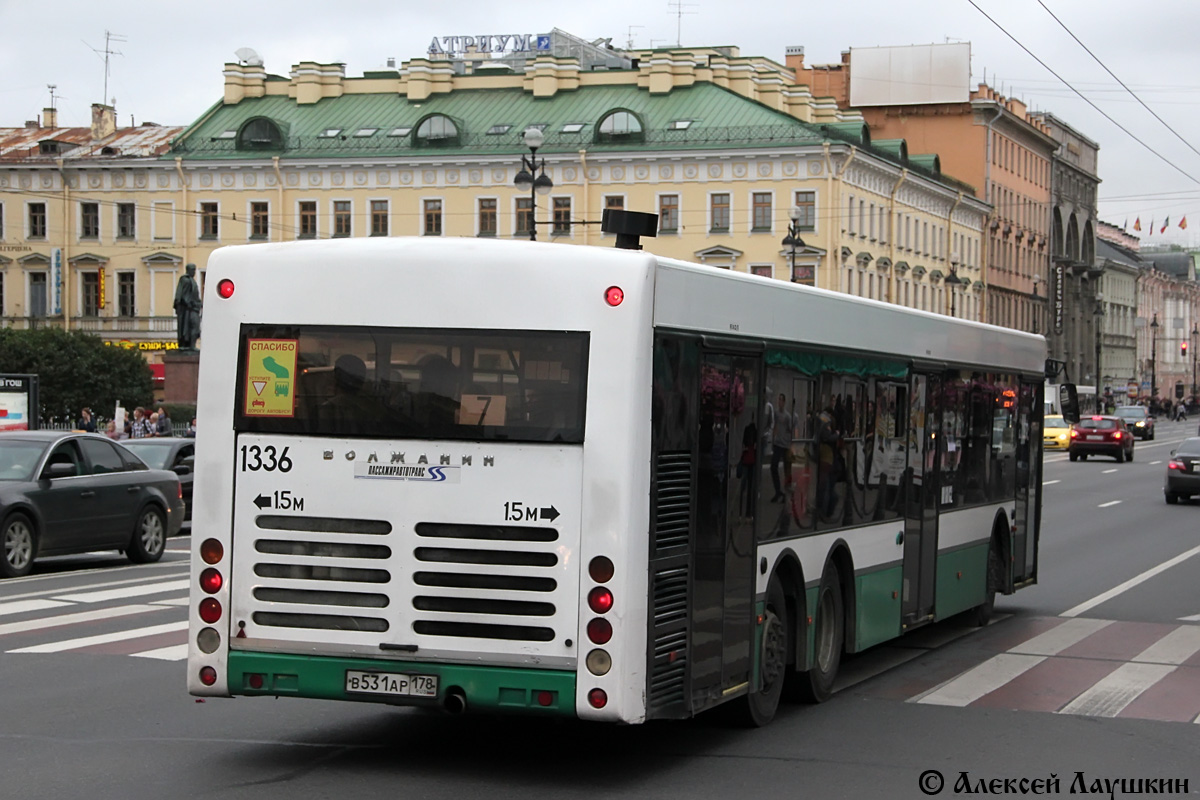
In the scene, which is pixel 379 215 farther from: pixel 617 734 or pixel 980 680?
pixel 617 734

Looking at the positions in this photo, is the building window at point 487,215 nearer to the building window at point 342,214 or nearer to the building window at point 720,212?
the building window at point 342,214

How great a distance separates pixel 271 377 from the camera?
28.0 feet

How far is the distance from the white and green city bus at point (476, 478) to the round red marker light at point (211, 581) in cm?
1

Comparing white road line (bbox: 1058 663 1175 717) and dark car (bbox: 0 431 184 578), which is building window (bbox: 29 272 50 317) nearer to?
dark car (bbox: 0 431 184 578)

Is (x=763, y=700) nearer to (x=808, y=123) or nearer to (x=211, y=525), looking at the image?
(x=211, y=525)

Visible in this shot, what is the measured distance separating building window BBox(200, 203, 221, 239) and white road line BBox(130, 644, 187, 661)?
65.1 metres

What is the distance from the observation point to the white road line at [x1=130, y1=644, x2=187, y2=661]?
1238 centimetres

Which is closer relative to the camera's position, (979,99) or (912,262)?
(912,262)

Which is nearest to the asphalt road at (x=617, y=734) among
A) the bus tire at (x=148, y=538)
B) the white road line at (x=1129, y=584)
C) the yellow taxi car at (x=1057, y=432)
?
the white road line at (x=1129, y=584)

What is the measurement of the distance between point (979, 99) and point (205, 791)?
94241mm

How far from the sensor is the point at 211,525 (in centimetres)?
850

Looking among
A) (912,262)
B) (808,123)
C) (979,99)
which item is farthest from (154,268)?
(979,99)

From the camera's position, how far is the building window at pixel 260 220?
75.9 meters

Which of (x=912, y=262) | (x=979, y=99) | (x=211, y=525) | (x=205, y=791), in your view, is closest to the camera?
(x=205, y=791)
